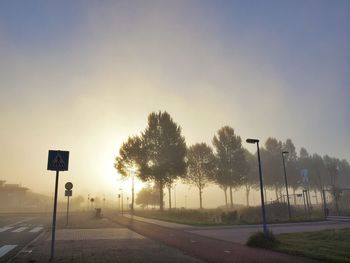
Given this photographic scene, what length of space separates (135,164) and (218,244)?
3493 centimetres

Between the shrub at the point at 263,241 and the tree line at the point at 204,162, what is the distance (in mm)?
20203

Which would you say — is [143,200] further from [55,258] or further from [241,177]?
[55,258]

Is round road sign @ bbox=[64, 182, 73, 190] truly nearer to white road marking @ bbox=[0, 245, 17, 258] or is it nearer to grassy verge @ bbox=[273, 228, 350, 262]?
white road marking @ bbox=[0, 245, 17, 258]

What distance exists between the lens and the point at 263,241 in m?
13.2

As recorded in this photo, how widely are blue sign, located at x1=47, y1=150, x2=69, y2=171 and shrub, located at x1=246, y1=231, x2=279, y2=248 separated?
323 inches

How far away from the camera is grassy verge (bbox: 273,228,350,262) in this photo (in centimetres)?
1032

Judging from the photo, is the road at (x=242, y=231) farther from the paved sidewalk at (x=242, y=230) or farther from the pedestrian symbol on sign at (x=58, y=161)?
the pedestrian symbol on sign at (x=58, y=161)

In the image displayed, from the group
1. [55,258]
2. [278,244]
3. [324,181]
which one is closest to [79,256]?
[55,258]

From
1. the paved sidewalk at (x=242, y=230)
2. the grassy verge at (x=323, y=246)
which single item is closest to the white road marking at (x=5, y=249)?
the paved sidewalk at (x=242, y=230)

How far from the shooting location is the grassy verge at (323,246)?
33.9ft

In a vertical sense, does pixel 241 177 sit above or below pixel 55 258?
above

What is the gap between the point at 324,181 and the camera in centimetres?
8519

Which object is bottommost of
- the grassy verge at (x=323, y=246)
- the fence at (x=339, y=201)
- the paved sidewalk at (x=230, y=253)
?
the paved sidewalk at (x=230, y=253)

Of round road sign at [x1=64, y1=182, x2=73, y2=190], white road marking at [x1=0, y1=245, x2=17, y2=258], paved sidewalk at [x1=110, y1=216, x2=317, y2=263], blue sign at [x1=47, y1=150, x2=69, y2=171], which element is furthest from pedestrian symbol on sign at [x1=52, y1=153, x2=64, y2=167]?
round road sign at [x1=64, y1=182, x2=73, y2=190]
